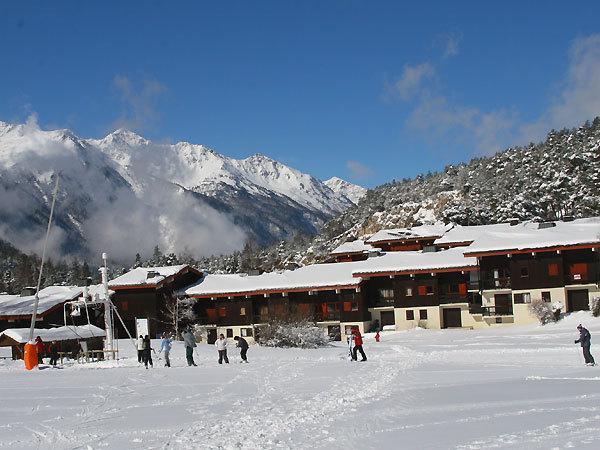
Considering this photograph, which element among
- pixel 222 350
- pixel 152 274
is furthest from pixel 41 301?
pixel 222 350

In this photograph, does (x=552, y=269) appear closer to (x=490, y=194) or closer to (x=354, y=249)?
(x=354, y=249)

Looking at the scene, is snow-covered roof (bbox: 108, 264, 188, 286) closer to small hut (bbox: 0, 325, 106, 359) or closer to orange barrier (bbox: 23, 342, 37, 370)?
small hut (bbox: 0, 325, 106, 359)

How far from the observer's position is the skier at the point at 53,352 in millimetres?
31706

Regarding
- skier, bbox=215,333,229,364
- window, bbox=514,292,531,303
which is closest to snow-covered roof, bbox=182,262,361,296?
window, bbox=514,292,531,303

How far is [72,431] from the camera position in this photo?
12.1 m

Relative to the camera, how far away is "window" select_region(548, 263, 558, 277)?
5047 centimetres

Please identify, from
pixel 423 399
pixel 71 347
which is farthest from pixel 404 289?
pixel 423 399

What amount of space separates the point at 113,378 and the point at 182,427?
10423 millimetres

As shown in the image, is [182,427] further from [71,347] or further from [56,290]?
[56,290]

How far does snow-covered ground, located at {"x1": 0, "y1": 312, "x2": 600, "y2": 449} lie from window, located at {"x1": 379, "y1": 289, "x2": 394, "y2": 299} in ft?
101

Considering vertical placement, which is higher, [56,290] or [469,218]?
[469,218]

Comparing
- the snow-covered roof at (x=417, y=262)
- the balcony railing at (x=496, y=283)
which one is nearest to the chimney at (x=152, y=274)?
the snow-covered roof at (x=417, y=262)

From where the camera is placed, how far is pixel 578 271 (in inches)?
1970

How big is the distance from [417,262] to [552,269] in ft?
34.1
